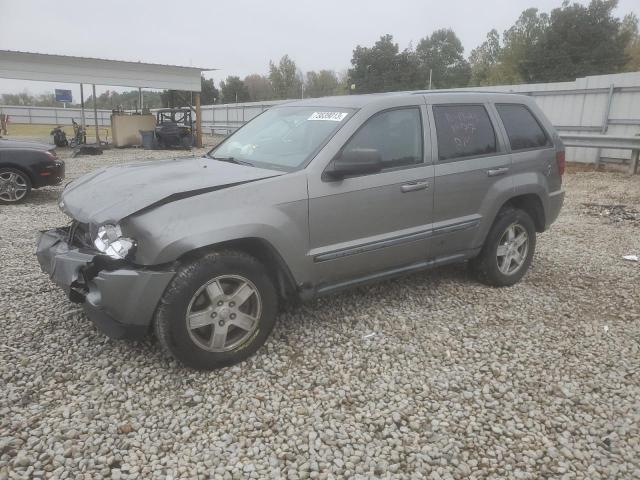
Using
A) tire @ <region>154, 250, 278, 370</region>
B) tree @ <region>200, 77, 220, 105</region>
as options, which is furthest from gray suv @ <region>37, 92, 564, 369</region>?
tree @ <region>200, 77, 220, 105</region>

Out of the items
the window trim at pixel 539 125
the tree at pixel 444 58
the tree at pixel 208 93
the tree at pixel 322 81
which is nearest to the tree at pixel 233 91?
the tree at pixel 208 93

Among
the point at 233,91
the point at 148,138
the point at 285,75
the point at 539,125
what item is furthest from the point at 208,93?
the point at 539,125

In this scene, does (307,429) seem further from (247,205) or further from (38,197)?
(38,197)

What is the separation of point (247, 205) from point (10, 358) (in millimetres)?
1919

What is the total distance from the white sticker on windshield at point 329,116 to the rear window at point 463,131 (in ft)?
2.96

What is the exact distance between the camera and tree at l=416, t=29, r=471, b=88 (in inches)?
2067

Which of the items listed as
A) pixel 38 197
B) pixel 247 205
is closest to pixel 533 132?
pixel 247 205

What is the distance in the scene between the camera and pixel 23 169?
837 cm

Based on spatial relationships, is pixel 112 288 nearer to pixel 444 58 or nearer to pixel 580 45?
pixel 580 45

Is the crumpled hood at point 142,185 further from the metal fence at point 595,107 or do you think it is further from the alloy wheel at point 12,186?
the metal fence at point 595,107

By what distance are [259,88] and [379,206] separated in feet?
238

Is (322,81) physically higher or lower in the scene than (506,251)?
higher

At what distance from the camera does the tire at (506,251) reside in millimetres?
4582

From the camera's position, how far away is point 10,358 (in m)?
3.26
